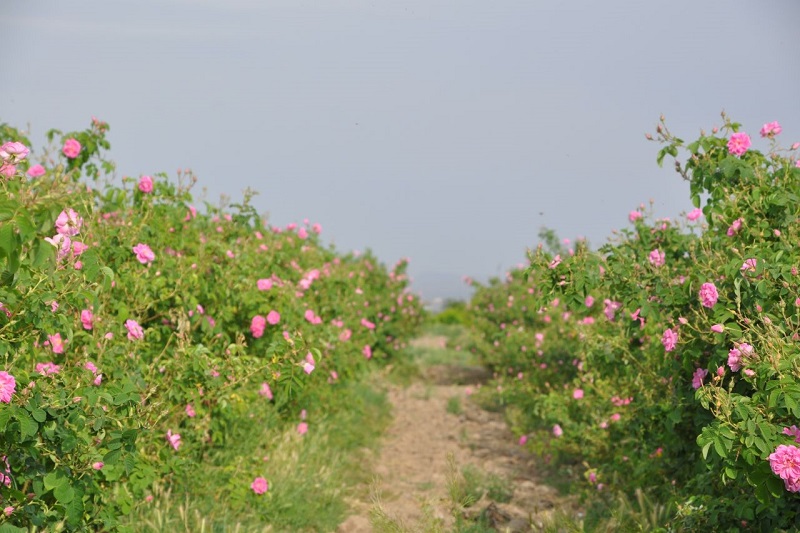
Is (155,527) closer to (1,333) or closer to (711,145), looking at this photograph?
(1,333)

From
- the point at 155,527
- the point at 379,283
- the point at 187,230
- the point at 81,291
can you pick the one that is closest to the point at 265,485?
the point at 155,527

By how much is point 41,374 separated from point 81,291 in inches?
13.8

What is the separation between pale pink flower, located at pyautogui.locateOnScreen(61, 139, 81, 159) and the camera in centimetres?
560

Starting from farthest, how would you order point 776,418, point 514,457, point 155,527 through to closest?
point 514,457 → point 155,527 → point 776,418

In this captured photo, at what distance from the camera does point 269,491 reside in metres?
4.93

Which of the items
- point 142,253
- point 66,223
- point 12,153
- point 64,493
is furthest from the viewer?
point 142,253

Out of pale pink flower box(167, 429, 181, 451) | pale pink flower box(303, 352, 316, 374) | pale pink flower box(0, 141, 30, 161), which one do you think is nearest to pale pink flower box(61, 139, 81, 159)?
pale pink flower box(167, 429, 181, 451)

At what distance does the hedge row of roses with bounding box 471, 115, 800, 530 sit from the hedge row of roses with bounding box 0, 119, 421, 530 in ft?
5.69

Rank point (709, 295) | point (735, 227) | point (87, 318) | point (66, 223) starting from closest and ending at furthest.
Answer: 1. point (66, 223)
2. point (709, 295)
3. point (735, 227)
4. point (87, 318)

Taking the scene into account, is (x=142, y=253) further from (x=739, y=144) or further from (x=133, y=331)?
(x=739, y=144)

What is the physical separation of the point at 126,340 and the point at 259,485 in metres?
1.29

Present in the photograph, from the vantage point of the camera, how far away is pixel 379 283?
499 inches

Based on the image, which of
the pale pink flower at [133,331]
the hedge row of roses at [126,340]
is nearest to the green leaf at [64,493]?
the hedge row of roses at [126,340]

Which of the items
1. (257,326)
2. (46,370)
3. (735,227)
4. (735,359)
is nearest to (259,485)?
Result: (257,326)
